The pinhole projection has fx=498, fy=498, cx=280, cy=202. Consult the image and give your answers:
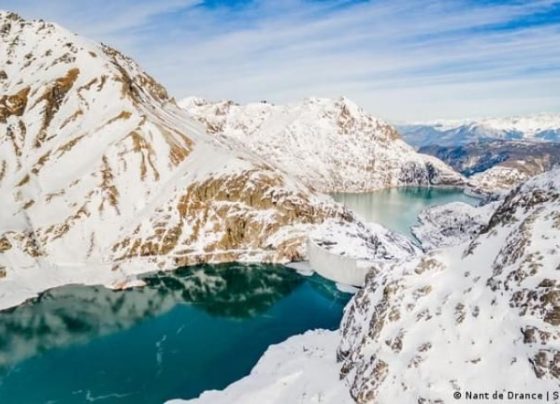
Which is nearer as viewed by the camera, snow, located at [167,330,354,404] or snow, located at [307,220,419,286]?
snow, located at [167,330,354,404]

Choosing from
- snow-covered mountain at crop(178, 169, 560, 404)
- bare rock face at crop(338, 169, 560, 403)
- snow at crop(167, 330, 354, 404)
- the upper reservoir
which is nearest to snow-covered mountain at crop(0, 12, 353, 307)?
the upper reservoir

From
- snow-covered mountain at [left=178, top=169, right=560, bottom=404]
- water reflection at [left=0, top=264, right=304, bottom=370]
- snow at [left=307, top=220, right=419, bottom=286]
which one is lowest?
water reflection at [left=0, top=264, right=304, bottom=370]

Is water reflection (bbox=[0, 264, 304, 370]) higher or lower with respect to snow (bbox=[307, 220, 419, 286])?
lower

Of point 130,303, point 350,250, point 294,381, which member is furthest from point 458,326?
point 350,250

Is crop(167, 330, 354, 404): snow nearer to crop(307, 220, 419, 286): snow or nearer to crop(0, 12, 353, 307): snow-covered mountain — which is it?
crop(307, 220, 419, 286): snow

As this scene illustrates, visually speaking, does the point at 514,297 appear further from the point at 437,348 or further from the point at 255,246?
the point at 255,246

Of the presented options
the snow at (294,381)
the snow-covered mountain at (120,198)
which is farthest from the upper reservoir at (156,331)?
the snow-covered mountain at (120,198)

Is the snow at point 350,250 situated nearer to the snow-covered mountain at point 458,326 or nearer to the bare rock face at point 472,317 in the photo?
the snow-covered mountain at point 458,326
